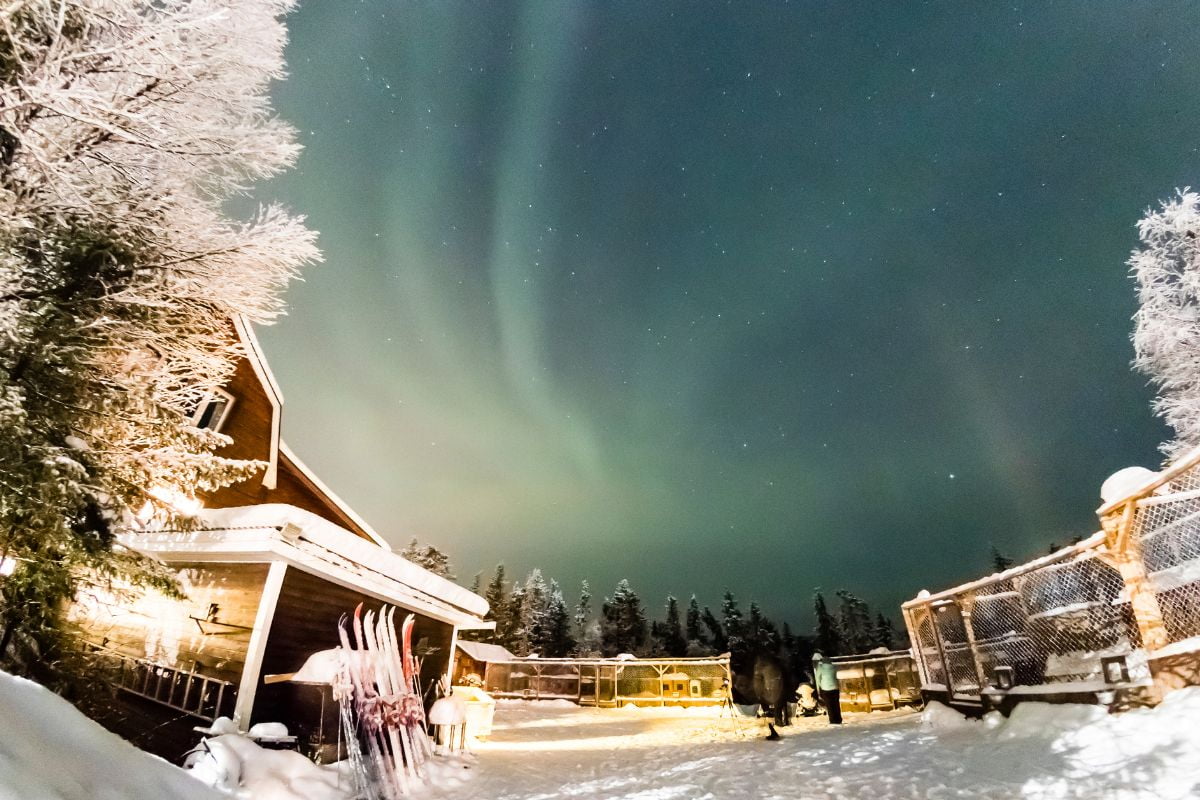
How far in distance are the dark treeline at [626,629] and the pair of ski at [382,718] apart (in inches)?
1127

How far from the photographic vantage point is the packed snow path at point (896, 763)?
15.2 ft

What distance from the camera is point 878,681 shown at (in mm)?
16141

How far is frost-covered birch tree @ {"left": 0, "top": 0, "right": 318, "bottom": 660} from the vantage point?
15.8ft

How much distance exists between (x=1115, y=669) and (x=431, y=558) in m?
43.9

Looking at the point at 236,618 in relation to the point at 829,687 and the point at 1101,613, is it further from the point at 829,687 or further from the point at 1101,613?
the point at 829,687

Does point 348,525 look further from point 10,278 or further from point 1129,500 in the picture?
point 1129,500

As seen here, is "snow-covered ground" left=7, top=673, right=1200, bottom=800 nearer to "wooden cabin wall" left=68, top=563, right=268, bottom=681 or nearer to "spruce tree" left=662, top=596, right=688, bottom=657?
"wooden cabin wall" left=68, top=563, right=268, bottom=681

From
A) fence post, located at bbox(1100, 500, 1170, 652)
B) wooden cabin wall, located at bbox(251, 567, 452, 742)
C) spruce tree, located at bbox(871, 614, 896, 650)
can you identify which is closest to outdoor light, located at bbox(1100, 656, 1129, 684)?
fence post, located at bbox(1100, 500, 1170, 652)

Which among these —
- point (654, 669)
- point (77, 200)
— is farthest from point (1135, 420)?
point (77, 200)

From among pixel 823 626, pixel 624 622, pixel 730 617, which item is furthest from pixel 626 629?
pixel 823 626

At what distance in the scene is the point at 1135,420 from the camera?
76062 millimetres

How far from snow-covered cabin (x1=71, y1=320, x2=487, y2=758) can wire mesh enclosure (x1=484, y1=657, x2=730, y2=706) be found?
1531 centimetres

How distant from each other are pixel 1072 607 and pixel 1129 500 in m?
1.86

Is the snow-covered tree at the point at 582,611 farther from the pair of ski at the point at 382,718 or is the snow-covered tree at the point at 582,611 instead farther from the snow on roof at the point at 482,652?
the pair of ski at the point at 382,718
